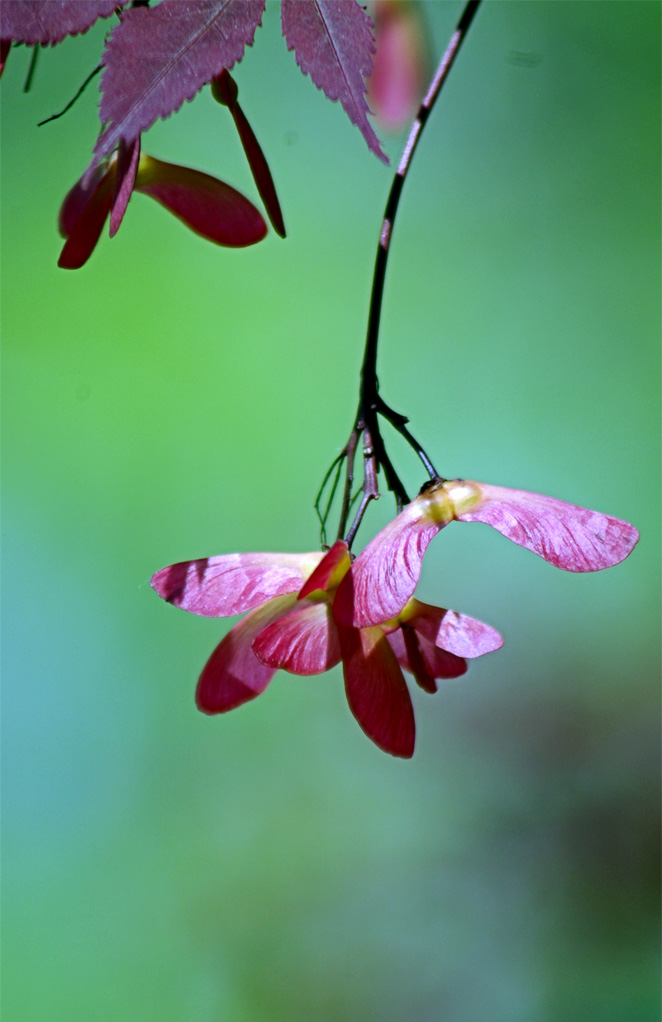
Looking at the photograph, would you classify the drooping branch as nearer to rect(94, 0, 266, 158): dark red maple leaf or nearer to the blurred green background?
rect(94, 0, 266, 158): dark red maple leaf

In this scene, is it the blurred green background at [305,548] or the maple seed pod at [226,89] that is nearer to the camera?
the maple seed pod at [226,89]

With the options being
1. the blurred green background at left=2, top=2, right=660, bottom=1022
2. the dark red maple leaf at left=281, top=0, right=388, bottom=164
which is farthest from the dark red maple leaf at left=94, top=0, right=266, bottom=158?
the blurred green background at left=2, top=2, right=660, bottom=1022

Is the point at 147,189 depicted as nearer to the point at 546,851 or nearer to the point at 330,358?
the point at 330,358

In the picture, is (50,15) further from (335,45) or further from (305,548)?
(305,548)

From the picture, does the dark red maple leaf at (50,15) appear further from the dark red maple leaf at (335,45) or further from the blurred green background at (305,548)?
the blurred green background at (305,548)

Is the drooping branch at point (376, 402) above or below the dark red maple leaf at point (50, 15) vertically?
below

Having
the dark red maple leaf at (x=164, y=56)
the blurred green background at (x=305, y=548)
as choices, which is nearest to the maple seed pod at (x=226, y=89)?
the dark red maple leaf at (x=164, y=56)

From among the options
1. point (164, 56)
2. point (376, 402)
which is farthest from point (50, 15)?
point (376, 402)
